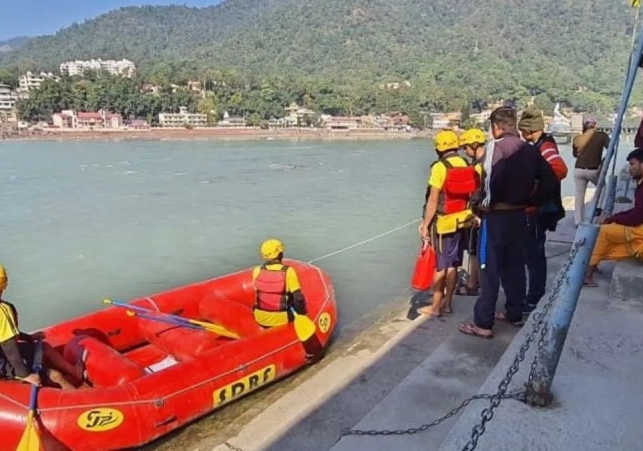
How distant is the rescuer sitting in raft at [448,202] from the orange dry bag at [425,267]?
4 cm

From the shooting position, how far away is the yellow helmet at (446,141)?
12.8ft

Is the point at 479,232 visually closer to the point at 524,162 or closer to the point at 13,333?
the point at 524,162

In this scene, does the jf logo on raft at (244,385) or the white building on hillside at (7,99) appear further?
the white building on hillside at (7,99)

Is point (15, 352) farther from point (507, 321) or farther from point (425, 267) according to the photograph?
point (507, 321)

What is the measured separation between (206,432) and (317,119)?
3454 inches

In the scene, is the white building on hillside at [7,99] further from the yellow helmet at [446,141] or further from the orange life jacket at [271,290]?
the yellow helmet at [446,141]

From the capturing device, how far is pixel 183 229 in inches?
585

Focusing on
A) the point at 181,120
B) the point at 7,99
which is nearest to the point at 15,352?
the point at 181,120

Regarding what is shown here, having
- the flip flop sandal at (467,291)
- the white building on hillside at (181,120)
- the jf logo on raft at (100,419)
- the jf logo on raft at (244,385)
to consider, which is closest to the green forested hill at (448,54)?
the white building on hillside at (181,120)

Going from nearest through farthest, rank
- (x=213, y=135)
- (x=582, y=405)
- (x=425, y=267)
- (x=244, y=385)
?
(x=582, y=405), (x=425, y=267), (x=244, y=385), (x=213, y=135)

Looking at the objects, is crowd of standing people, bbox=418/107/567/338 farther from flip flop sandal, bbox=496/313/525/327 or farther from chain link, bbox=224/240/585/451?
chain link, bbox=224/240/585/451

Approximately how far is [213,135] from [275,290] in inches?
2906

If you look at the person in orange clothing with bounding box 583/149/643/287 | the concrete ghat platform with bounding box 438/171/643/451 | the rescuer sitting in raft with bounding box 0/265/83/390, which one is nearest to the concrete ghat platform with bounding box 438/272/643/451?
the concrete ghat platform with bounding box 438/171/643/451

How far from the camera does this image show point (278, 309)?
463 cm
